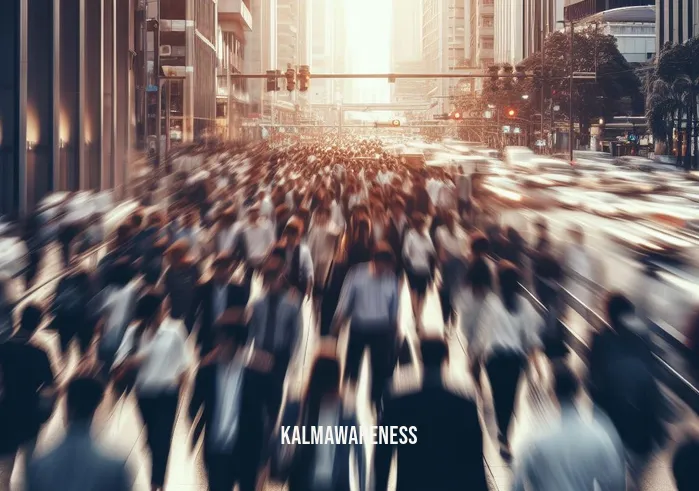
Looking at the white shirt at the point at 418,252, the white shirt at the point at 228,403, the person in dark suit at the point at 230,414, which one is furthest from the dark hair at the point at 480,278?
the white shirt at the point at 228,403

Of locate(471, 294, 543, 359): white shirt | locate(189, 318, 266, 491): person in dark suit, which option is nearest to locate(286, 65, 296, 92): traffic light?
locate(471, 294, 543, 359): white shirt

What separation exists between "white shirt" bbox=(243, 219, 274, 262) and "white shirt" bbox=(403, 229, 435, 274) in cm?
181

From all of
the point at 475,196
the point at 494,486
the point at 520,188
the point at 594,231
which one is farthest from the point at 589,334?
the point at 520,188

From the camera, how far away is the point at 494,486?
5906 millimetres

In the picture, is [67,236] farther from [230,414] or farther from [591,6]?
[591,6]

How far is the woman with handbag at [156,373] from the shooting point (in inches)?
255

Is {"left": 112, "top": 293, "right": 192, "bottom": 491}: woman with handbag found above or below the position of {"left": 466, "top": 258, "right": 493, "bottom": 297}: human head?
below

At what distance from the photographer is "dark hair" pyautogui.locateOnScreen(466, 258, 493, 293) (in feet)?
32.9

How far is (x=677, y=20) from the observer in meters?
81.7

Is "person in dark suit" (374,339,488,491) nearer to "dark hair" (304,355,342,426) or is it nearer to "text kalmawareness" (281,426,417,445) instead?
"text kalmawareness" (281,426,417,445)

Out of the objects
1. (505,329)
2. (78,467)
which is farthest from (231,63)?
(78,467)

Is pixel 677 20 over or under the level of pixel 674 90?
over

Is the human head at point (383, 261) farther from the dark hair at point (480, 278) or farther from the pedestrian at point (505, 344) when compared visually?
the pedestrian at point (505, 344)

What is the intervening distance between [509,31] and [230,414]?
154266 millimetres
